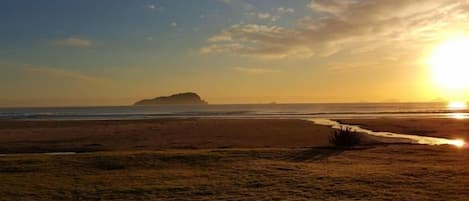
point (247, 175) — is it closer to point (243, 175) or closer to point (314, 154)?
point (243, 175)

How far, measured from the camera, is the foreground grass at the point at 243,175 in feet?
42.9

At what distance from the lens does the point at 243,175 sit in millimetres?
15992

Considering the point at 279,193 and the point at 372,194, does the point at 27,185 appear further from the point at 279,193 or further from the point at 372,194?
the point at 372,194

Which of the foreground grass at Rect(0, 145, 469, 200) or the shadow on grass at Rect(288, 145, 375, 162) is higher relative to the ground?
the shadow on grass at Rect(288, 145, 375, 162)

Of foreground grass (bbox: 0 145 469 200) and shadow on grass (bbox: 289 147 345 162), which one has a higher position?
shadow on grass (bbox: 289 147 345 162)

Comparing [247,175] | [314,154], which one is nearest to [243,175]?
[247,175]

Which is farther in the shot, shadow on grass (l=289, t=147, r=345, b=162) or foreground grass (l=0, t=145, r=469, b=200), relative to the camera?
shadow on grass (l=289, t=147, r=345, b=162)

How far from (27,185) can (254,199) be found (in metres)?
7.78

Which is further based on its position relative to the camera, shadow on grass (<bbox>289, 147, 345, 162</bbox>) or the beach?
shadow on grass (<bbox>289, 147, 345, 162</bbox>)

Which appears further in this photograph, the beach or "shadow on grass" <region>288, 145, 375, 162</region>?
"shadow on grass" <region>288, 145, 375, 162</region>

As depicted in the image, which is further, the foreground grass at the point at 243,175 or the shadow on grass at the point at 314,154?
the shadow on grass at the point at 314,154

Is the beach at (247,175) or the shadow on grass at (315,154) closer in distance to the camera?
the beach at (247,175)

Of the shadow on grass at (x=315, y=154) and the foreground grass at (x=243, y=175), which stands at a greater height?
the shadow on grass at (x=315, y=154)

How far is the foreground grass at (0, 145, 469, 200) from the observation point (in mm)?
13062
